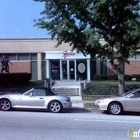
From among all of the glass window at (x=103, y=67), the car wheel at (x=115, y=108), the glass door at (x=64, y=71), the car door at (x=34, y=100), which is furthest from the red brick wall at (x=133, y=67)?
the car door at (x=34, y=100)

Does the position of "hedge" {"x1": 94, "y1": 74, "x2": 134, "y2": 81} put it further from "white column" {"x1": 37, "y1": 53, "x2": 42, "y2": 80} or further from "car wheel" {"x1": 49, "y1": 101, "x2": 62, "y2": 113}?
"car wheel" {"x1": 49, "y1": 101, "x2": 62, "y2": 113}

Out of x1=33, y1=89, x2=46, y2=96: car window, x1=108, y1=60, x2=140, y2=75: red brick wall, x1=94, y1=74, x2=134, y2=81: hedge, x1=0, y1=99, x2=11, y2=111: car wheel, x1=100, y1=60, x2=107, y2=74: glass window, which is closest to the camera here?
x1=0, y1=99, x2=11, y2=111: car wheel

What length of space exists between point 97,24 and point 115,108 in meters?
5.52

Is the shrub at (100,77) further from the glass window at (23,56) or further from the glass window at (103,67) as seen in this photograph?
the glass window at (23,56)

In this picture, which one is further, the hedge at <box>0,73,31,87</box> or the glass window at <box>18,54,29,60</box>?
the glass window at <box>18,54,29,60</box>

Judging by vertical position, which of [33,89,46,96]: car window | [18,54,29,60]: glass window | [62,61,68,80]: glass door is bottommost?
[33,89,46,96]: car window

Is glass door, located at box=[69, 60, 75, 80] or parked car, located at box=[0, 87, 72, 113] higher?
glass door, located at box=[69, 60, 75, 80]

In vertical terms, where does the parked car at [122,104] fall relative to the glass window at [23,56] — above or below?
below

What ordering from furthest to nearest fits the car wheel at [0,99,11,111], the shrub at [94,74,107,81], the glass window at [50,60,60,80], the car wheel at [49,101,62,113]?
the glass window at [50,60,60,80], the shrub at [94,74,107,81], the car wheel at [0,99,11,111], the car wheel at [49,101,62,113]

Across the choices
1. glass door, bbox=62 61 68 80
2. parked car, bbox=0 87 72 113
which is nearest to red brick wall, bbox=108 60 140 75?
glass door, bbox=62 61 68 80

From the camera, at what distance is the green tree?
14961 mm

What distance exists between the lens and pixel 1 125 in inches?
356

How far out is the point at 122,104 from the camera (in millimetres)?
12820

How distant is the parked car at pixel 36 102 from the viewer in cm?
1305
